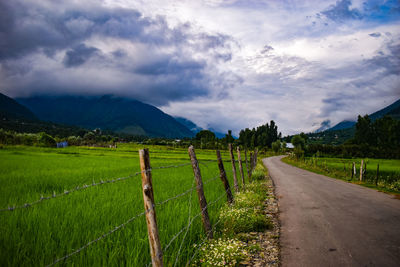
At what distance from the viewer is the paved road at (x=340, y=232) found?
4508 mm

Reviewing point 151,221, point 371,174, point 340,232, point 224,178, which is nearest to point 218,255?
point 151,221

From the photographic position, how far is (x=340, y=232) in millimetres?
5988

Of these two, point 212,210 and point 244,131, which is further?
point 244,131

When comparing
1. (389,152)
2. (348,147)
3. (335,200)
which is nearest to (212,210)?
(335,200)

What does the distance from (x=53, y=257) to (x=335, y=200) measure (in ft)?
34.5

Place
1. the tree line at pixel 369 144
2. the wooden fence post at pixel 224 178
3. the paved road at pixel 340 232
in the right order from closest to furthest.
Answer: the paved road at pixel 340 232, the wooden fence post at pixel 224 178, the tree line at pixel 369 144

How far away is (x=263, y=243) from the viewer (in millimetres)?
5336

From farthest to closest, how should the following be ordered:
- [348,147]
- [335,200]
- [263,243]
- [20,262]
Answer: [348,147], [335,200], [263,243], [20,262]

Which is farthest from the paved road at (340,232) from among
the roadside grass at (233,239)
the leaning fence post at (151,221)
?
the leaning fence post at (151,221)

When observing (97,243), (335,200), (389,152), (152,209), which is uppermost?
(152,209)

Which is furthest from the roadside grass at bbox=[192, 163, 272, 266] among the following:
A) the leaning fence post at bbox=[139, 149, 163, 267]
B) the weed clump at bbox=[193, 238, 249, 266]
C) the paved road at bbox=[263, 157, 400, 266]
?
the leaning fence post at bbox=[139, 149, 163, 267]

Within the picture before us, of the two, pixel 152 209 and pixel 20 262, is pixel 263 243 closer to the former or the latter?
pixel 152 209

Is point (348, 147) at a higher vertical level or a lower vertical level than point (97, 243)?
lower

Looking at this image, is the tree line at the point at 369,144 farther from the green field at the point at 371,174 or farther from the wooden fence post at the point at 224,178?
the wooden fence post at the point at 224,178
